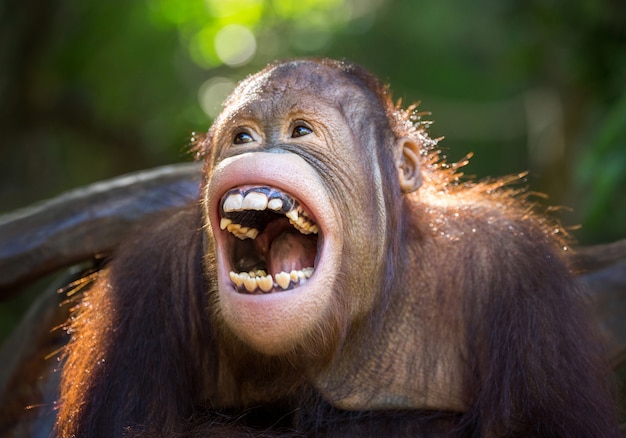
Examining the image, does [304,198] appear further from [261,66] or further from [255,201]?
[261,66]

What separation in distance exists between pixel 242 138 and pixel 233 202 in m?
0.48

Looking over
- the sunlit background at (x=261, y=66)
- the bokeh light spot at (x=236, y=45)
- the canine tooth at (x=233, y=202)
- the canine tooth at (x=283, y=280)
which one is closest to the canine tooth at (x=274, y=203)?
the canine tooth at (x=233, y=202)

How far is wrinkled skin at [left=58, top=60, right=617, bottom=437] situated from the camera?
13.0ft

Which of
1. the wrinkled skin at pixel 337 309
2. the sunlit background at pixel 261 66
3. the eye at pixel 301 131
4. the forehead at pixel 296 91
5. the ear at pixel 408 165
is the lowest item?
the wrinkled skin at pixel 337 309

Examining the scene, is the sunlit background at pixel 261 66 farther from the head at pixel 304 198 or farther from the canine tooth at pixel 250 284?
the canine tooth at pixel 250 284

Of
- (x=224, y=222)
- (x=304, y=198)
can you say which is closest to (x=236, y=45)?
(x=224, y=222)

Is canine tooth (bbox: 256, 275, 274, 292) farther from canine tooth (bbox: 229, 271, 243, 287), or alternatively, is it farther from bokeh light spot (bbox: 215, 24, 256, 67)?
bokeh light spot (bbox: 215, 24, 256, 67)

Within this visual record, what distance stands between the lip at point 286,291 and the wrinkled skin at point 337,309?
10 mm

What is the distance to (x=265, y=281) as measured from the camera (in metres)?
3.72

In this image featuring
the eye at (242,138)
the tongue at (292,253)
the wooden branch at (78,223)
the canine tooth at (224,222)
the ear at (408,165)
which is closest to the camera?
the canine tooth at (224,222)

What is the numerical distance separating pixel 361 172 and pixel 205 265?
79 centimetres

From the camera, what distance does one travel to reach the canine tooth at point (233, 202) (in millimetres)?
3674

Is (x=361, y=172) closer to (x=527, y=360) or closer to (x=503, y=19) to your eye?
(x=527, y=360)

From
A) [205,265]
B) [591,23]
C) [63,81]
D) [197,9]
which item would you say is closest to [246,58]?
[197,9]
